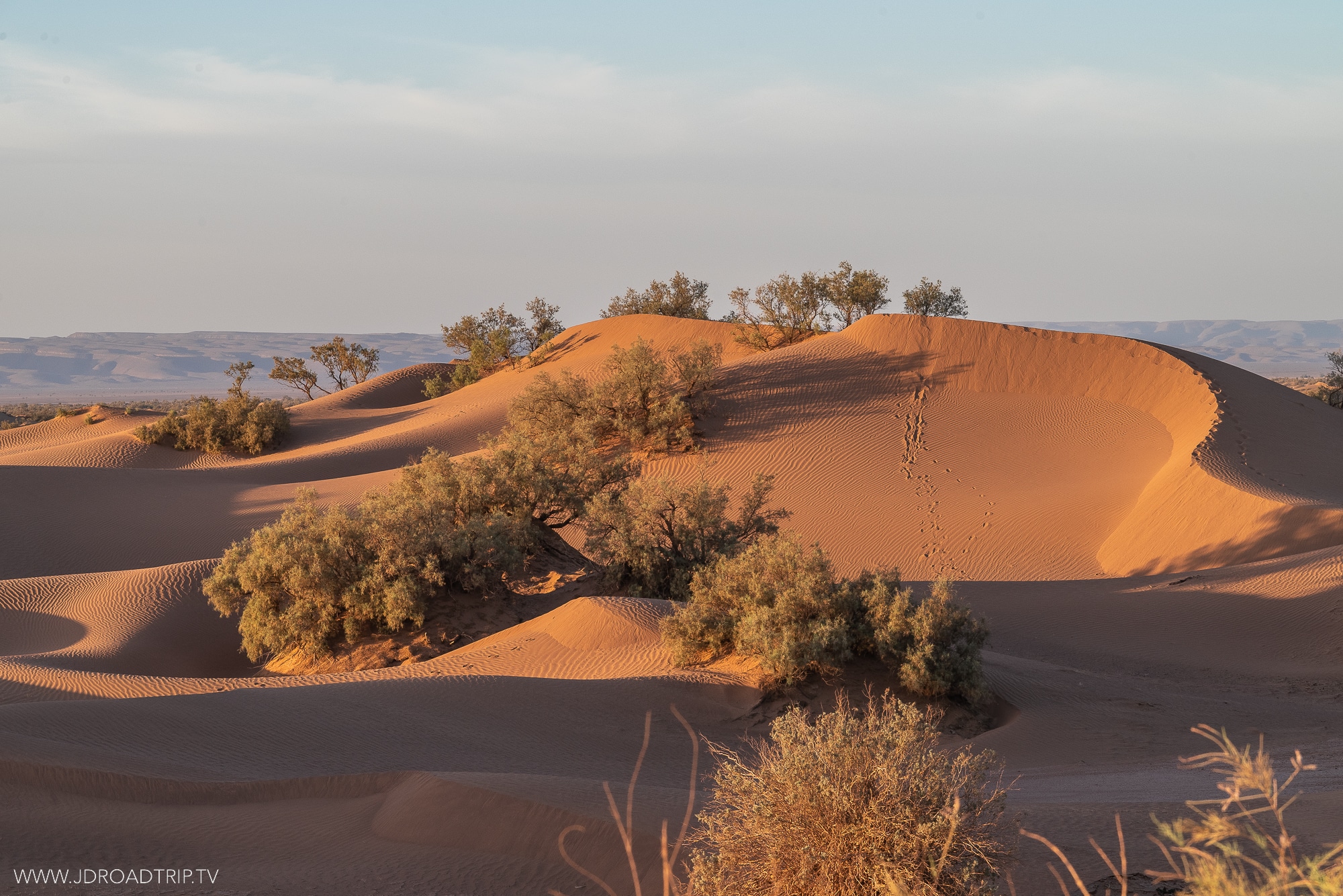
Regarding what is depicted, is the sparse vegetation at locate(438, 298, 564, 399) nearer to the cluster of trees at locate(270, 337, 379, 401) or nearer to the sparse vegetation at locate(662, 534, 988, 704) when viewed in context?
the cluster of trees at locate(270, 337, 379, 401)

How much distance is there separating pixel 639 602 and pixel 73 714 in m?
7.06

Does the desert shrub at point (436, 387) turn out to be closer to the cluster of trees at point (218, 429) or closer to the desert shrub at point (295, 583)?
the cluster of trees at point (218, 429)

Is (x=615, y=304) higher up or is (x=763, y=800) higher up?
(x=615, y=304)

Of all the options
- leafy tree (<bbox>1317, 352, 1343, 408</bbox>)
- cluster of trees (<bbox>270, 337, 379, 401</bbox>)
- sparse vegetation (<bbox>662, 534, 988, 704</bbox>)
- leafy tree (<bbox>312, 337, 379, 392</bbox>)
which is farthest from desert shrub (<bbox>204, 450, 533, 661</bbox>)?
leafy tree (<bbox>312, 337, 379, 392</bbox>)

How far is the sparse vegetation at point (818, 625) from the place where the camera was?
10953mm

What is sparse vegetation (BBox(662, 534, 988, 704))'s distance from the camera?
10953 millimetres

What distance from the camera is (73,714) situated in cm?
816

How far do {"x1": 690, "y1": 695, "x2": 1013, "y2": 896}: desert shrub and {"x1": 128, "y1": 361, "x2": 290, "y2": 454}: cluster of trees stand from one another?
34514 mm

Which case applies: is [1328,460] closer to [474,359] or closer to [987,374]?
[987,374]

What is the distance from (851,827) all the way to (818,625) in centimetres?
663

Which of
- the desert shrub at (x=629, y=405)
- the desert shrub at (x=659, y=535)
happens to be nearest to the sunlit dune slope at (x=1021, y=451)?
the desert shrub at (x=629, y=405)

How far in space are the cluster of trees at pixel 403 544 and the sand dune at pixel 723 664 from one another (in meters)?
1.48

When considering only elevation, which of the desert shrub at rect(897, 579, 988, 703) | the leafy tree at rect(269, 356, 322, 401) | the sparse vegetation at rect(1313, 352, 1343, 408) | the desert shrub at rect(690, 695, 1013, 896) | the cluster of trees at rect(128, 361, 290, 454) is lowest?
the cluster of trees at rect(128, 361, 290, 454)

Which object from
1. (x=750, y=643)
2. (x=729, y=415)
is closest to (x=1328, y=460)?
(x=729, y=415)
